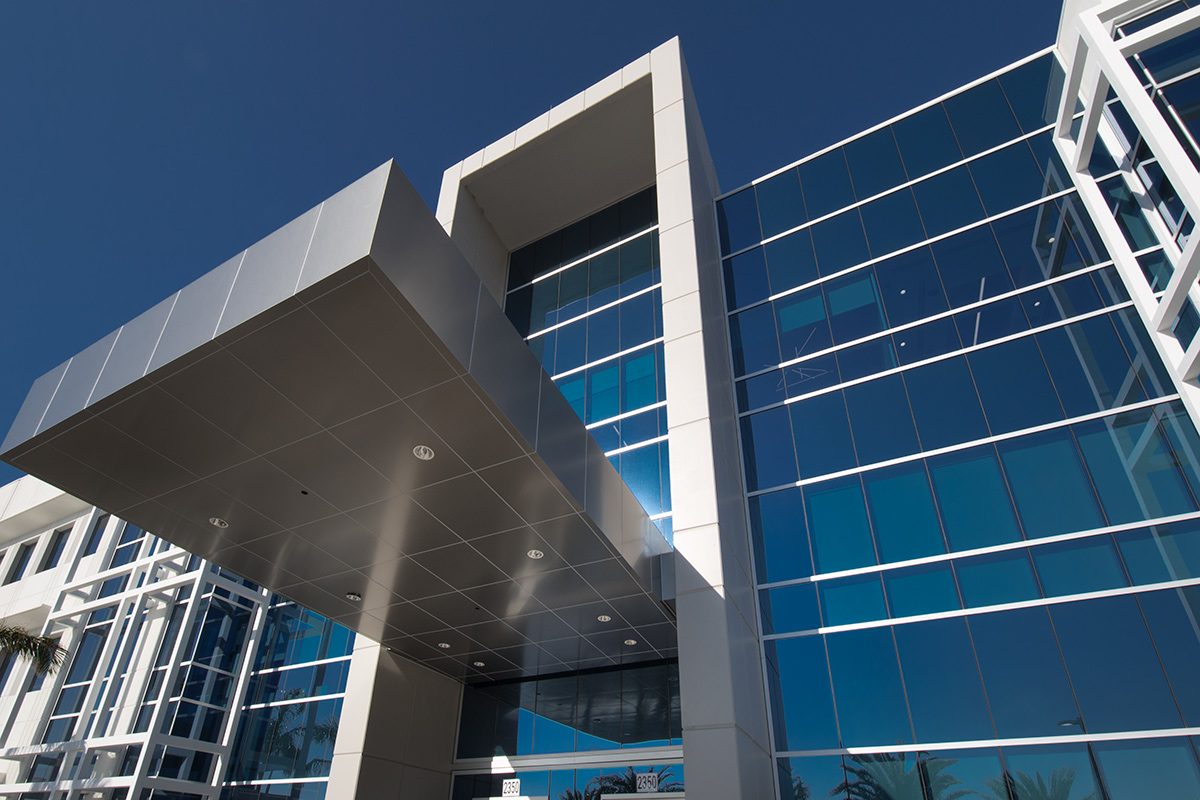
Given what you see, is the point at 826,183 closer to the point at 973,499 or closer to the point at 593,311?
the point at 593,311

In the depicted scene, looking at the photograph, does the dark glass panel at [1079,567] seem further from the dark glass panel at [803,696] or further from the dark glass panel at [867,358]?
the dark glass panel at [867,358]

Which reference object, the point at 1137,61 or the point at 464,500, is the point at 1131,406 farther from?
the point at 464,500

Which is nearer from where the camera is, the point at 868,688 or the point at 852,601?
the point at 868,688

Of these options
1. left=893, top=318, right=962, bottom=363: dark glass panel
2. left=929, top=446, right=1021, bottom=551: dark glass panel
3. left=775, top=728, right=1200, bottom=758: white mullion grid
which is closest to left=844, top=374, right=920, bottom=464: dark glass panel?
left=893, top=318, right=962, bottom=363: dark glass panel

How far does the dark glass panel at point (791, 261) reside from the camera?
17.0 metres

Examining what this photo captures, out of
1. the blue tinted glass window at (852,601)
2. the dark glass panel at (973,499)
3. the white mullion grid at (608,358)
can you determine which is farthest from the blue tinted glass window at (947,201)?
the blue tinted glass window at (852,601)

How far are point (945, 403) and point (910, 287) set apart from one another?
3.04 m

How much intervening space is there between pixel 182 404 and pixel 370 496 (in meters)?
2.72

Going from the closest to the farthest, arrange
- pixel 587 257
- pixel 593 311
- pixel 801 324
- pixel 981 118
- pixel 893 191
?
pixel 801 324 < pixel 981 118 < pixel 893 191 < pixel 593 311 < pixel 587 257

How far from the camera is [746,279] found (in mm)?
17859

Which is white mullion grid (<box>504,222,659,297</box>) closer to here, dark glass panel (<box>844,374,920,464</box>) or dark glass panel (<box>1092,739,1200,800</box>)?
dark glass panel (<box>844,374,920,464</box>)

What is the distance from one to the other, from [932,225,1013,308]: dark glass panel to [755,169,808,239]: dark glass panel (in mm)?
3626

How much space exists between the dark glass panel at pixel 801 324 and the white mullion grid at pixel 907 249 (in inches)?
6.6

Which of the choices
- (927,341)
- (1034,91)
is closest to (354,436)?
(927,341)
